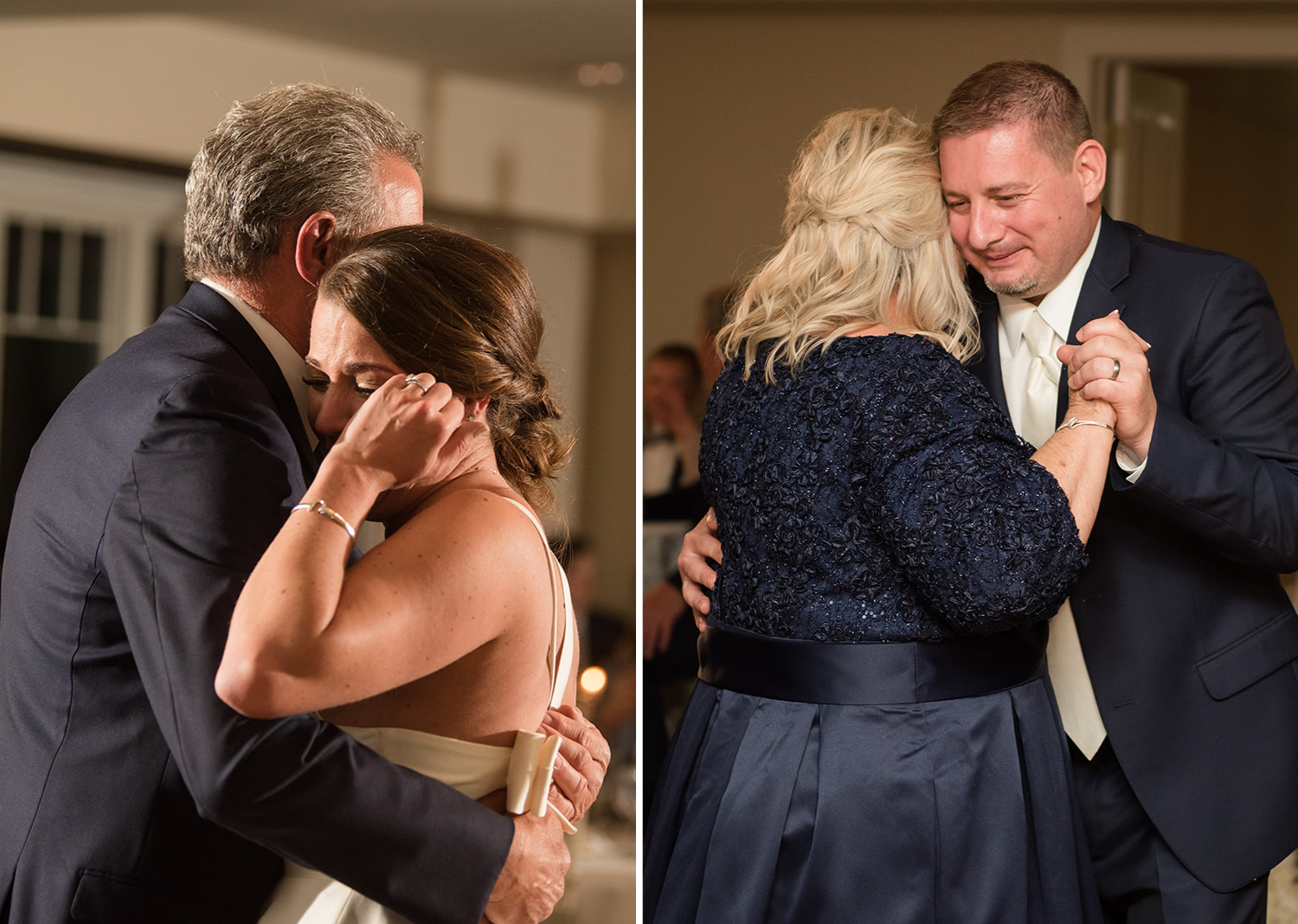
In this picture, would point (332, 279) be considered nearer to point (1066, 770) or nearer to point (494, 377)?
point (494, 377)

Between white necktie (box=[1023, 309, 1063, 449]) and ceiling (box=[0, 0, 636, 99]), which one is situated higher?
ceiling (box=[0, 0, 636, 99])

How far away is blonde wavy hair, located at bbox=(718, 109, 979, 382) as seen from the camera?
1739 millimetres

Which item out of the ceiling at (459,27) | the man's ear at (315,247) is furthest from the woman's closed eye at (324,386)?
the ceiling at (459,27)

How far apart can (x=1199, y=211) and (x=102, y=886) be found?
5.50 meters

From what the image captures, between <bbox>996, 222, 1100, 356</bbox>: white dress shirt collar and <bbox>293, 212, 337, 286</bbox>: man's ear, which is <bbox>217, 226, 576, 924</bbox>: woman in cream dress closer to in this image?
<bbox>293, 212, 337, 286</bbox>: man's ear

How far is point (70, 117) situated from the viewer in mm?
2590

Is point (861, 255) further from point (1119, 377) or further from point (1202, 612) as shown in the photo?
point (1202, 612)

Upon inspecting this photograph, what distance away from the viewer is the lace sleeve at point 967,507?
152 centimetres

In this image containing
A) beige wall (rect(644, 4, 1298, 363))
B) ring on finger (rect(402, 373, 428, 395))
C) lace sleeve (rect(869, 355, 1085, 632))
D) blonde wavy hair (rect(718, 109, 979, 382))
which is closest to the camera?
ring on finger (rect(402, 373, 428, 395))

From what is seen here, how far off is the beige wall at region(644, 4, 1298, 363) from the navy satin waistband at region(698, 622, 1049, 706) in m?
2.53

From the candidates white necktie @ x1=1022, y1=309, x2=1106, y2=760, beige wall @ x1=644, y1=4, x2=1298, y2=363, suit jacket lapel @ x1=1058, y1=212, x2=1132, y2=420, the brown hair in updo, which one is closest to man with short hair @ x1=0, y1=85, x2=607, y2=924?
the brown hair in updo

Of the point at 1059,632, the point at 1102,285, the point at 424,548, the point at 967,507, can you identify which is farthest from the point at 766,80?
the point at 424,548

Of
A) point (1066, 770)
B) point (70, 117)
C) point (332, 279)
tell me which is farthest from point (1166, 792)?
point (70, 117)

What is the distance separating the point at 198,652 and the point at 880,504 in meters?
0.89
